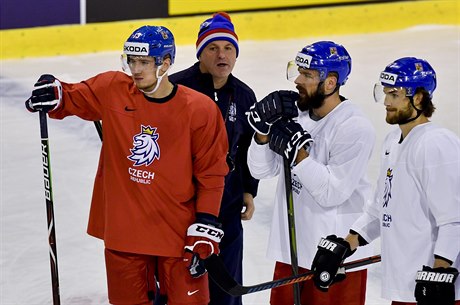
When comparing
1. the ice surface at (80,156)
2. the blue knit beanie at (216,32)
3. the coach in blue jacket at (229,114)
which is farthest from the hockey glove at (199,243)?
the ice surface at (80,156)

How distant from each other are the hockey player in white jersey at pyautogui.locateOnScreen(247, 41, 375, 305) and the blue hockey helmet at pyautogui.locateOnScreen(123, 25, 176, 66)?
32cm

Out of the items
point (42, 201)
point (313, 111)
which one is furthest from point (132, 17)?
point (313, 111)

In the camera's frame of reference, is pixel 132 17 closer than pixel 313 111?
No

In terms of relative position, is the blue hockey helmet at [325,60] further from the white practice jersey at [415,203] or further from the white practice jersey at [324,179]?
the white practice jersey at [415,203]

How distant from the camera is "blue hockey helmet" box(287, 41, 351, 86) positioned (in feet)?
10.1

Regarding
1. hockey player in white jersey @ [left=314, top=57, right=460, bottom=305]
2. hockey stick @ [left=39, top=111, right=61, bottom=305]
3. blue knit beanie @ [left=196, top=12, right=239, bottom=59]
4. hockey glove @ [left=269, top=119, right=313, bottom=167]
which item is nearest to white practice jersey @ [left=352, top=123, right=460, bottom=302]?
hockey player in white jersey @ [left=314, top=57, right=460, bottom=305]

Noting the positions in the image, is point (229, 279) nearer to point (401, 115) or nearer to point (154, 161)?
point (154, 161)

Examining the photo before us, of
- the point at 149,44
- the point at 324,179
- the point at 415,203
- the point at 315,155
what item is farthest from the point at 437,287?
the point at 149,44

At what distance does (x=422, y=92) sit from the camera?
2723mm

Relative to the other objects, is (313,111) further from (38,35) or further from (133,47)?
(38,35)

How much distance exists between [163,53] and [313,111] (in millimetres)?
507

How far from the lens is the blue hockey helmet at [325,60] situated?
10.1 feet

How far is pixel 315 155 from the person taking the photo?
309 centimetres

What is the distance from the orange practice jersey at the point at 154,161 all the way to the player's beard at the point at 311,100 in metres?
0.27
